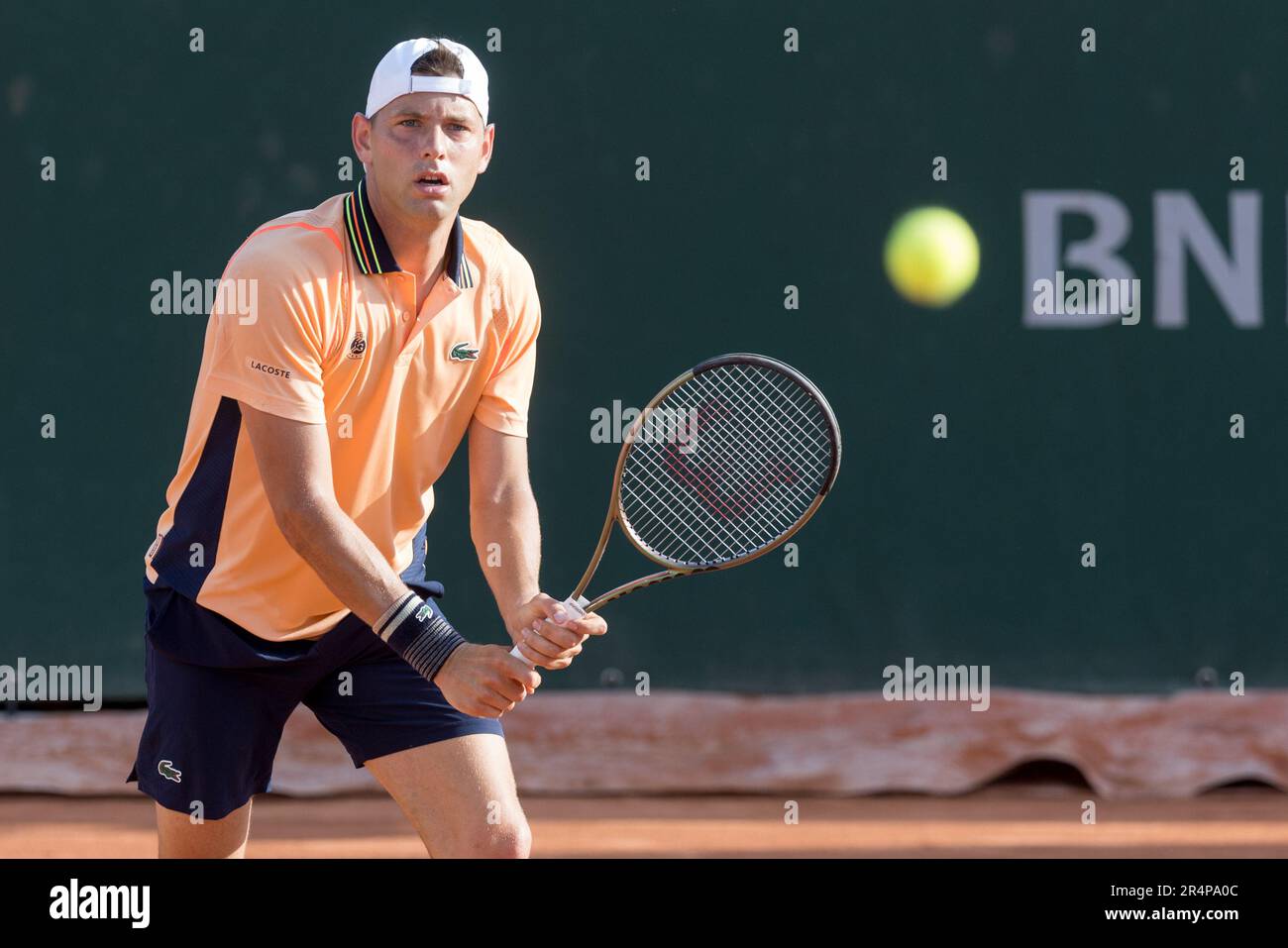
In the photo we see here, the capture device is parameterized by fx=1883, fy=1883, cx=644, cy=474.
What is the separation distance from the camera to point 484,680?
2863 millimetres

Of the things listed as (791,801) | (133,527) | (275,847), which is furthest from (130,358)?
(791,801)

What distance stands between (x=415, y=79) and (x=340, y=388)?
0.51 metres

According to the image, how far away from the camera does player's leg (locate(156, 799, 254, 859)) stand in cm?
315

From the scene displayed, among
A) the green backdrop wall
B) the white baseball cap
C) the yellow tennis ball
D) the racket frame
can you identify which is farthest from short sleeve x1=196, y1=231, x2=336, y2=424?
the yellow tennis ball

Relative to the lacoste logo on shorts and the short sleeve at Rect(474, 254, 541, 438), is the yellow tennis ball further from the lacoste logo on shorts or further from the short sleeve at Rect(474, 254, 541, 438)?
the lacoste logo on shorts

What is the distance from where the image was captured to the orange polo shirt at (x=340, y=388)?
2.94 metres

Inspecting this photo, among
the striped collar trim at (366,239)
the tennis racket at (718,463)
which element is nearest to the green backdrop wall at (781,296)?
the tennis racket at (718,463)

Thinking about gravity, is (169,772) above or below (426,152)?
below

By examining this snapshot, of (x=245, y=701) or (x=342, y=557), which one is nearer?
(x=342, y=557)

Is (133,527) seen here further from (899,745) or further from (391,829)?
(899,745)

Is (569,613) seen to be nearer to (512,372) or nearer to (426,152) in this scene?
(512,372)

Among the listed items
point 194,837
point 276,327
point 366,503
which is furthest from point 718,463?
point 194,837

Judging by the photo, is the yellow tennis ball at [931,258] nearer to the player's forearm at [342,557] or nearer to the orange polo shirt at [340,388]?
the orange polo shirt at [340,388]

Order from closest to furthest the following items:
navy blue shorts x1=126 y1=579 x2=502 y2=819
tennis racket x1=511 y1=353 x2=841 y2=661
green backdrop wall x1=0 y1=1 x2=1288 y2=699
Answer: navy blue shorts x1=126 y1=579 x2=502 y2=819, tennis racket x1=511 y1=353 x2=841 y2=661, green backdrop wall x1=0 y1=1 x2=1288 y2=699
